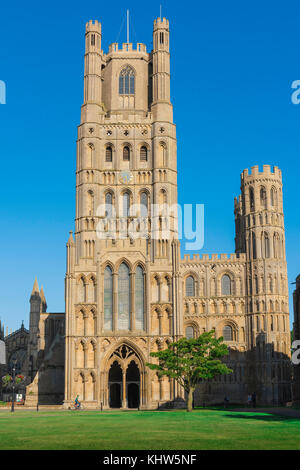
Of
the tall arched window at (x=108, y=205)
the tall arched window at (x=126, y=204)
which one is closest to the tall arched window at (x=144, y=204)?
the tall arched window at (x=126, y=204)

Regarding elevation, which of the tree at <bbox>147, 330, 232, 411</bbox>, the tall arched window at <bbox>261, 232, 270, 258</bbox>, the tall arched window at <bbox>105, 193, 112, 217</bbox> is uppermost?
the tall arched window at <bbox>105, 193, 112, 217</bbox>

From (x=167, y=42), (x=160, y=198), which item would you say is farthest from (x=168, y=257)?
(x=167, y=42)

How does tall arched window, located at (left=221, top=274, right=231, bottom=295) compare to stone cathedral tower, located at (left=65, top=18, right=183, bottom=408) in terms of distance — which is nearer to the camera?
stone cathedral tower, located at (left=65, top=18, right=183, bottom=408)

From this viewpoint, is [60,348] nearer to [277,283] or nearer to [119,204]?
[119,204]

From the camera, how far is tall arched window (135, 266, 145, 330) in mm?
69688

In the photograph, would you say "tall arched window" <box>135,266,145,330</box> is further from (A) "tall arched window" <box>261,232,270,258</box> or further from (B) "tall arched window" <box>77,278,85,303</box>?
(A) "tall arched window" <box>261,232,270,258</box>

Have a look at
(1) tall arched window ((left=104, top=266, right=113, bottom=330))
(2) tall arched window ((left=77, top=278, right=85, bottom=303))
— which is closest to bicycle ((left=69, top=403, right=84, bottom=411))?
(1) tall arched window ((left=104, top=266, right=113, bottom=330))

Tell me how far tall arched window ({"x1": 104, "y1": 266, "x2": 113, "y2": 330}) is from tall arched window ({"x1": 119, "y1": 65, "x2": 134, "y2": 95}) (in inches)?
998

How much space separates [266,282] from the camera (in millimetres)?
77625

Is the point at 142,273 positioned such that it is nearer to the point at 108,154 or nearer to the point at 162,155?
the point at 162,155

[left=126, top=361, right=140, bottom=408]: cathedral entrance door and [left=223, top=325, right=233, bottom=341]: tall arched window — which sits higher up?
[left=223, top=325, right=233, bottom=341]: tall arched window

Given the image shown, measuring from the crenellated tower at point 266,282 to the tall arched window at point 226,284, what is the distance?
9.04ft

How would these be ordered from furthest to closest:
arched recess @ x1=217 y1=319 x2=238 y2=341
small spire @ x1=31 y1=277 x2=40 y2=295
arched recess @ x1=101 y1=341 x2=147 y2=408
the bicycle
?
small spire @ x1=31 y1=277 x2=40 y2=295
arched recess @ x1=217 y1=319 x2=238 y2=341
arched recess @ x1=101 y1=341 x2=147 y2=408
the bicycle

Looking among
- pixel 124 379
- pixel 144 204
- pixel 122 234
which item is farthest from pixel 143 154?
pixel 124 379
